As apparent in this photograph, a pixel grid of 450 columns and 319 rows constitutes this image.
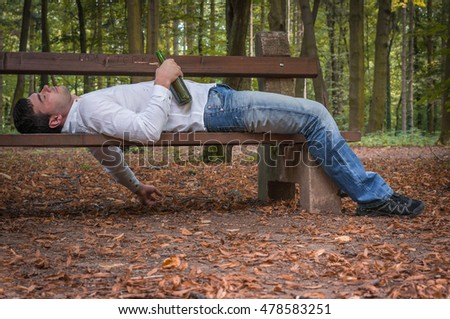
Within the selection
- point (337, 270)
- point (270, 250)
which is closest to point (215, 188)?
point (270, 250)

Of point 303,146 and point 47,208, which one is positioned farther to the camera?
point 47,208

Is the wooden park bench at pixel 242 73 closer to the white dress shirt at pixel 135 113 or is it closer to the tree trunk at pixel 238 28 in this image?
the white dress shirt at pixel 135 113

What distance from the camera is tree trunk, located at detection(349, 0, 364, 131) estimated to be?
59.7 ft

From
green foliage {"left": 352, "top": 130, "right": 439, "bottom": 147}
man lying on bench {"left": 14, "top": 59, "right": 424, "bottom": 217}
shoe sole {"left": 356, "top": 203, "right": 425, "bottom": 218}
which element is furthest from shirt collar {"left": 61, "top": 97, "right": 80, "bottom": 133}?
green foliage {"left": 352, "top": 130, "right": 439, "bottom": 147}

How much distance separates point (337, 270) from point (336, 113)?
30.6 meters

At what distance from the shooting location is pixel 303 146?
5.05 m

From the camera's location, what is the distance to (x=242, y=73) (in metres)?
5.23

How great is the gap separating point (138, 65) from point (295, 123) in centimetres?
147

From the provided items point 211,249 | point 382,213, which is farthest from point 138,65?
point 382,213

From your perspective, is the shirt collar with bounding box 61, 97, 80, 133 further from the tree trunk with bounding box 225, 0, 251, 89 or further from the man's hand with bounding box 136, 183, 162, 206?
the tree trunk with bounding box 225, 0, 251, 89

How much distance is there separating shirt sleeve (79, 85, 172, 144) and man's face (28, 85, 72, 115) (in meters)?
0.20

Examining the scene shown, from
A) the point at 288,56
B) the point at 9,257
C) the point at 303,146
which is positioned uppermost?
the point at 288,56

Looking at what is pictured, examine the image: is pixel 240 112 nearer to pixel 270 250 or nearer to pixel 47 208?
pixel 270 250
